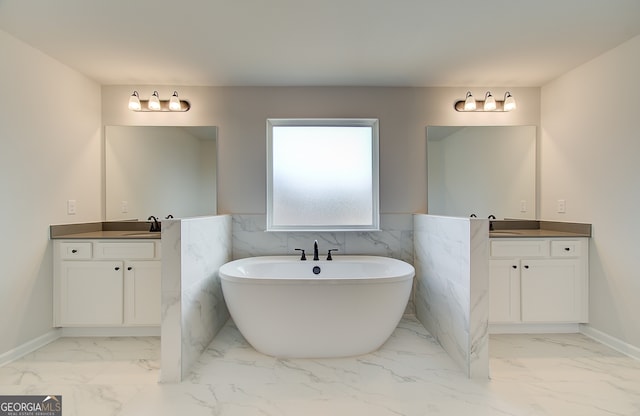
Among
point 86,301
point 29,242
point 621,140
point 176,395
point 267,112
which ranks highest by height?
point 267,112

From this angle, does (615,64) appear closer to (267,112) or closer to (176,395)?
(267,112)

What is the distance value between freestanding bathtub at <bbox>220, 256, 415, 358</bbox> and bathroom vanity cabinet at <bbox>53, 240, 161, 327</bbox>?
2.71ft

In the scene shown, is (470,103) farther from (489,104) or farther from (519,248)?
(519,248)

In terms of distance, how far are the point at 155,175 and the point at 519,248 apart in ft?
11.2

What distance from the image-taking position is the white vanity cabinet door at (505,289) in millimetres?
2475

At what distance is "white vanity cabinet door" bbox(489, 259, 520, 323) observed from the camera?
8.12ft

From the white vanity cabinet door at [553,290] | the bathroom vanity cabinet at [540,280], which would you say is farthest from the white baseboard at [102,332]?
the white vanity cabinet door at [553,290]

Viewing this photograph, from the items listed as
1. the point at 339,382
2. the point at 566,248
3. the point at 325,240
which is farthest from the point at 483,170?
the point at 339,382

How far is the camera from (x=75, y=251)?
2418mm

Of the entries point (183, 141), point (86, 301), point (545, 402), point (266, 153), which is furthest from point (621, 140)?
point (86, 301)

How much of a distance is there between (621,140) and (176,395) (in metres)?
3.56

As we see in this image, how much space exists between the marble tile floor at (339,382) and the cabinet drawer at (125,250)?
0.71m

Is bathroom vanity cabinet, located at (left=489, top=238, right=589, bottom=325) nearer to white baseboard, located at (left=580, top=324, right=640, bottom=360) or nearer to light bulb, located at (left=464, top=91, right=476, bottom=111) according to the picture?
white baseboard, located at (left=580, top=324, right=640, bottom=360)

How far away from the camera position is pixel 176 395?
67.2 inches
